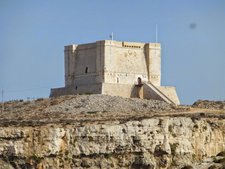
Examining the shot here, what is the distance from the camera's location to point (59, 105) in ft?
301

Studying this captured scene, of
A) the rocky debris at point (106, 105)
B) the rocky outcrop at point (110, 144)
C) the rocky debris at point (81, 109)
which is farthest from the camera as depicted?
the rocky debris at point (106, 105)

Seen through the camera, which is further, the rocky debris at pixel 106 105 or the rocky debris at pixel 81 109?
the rocky debris at pixel 106 105

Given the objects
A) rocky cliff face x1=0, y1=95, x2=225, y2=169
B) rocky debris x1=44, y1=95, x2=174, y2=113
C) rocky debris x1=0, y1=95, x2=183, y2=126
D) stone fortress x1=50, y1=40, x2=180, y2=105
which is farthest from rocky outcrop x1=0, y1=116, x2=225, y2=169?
stone fortress x1=50, y1=40, x2=180, y2=105

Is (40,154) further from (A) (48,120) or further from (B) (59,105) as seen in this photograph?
(B) (59,105)

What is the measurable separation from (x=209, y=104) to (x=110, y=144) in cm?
1574

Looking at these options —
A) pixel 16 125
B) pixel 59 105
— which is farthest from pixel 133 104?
pixel 16 125

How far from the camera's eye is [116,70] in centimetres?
9775

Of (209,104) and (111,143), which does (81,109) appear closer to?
(111,143)

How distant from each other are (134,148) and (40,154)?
558 cm

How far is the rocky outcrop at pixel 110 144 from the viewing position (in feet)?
269

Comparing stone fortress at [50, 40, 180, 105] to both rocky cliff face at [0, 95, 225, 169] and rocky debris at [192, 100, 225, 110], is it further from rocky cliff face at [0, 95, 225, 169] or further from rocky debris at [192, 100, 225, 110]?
rocky cliff face at [0, 95, 225, 169]

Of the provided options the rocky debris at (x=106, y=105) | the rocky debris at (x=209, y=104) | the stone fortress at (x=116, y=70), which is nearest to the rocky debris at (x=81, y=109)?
the rocky debris at (x=106, y=105)

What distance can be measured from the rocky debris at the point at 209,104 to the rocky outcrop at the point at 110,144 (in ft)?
29.9

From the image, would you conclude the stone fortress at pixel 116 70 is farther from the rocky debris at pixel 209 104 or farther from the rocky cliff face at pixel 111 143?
the rocky cliff face at pixel 111 143
